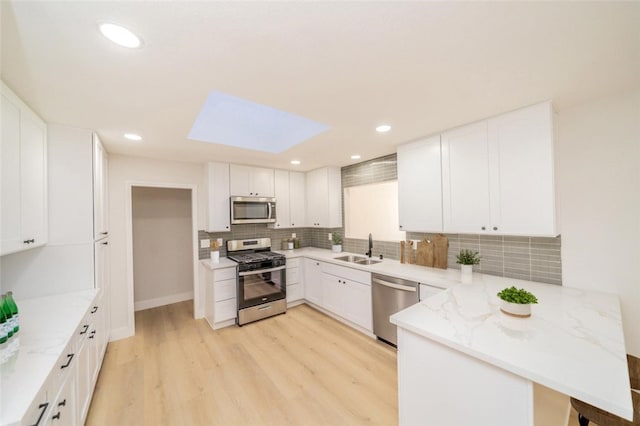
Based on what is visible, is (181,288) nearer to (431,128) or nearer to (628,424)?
(431,128)

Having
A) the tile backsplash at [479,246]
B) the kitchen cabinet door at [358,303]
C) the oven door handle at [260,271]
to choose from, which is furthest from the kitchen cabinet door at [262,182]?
the kitchen cabinet door at [358,303]

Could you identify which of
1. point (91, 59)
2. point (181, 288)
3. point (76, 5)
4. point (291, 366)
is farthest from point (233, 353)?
point (76, 5)

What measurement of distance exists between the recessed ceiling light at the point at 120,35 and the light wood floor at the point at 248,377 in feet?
8.21

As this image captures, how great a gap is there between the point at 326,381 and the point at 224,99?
314cm

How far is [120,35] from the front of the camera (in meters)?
1.07

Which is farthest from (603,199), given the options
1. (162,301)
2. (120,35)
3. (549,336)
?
(162,301)

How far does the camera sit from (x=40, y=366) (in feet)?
3.69

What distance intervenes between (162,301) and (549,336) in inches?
203

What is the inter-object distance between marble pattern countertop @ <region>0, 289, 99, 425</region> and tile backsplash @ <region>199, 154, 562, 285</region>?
6.26 feet

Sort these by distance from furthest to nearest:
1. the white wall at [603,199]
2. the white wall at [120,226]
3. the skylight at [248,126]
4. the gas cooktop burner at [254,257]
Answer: the gas cooktop burner at [254,257], the white wall at [120,226], the skylight at [248,126], the white wall at [603,199]

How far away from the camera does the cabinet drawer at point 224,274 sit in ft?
10.8

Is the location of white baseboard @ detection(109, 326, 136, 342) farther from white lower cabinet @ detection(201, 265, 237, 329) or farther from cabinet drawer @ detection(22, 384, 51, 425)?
cabinet drawer @ detection(22, 384, 51, 425)

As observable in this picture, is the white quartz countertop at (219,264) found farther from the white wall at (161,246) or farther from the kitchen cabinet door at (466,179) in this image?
the kitchen cabinet door at (466,179)

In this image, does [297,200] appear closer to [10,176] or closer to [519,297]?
[10,176]
